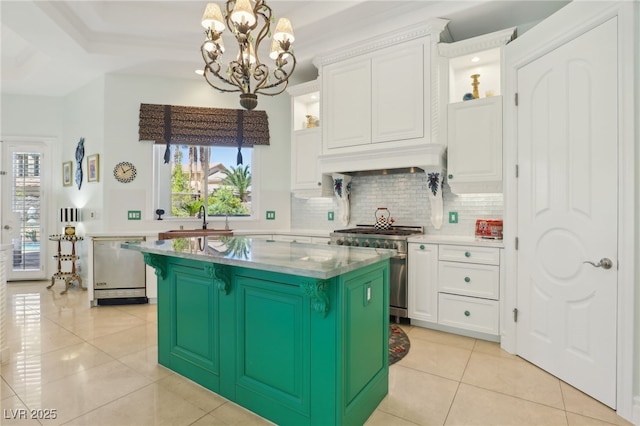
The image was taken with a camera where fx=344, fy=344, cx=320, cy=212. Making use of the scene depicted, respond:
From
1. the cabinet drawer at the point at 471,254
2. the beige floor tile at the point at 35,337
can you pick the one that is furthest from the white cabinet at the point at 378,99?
the beige floor tile at the point at 35,337

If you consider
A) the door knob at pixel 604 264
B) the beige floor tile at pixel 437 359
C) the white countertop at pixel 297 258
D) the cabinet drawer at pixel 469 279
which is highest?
the white countertop at pixel 297 258

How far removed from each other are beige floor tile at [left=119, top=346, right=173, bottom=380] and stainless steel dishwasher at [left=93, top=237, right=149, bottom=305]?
1642 millimetres

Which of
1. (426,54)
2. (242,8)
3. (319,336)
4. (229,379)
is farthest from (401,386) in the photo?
(426,54)

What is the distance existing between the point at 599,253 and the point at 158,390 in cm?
308

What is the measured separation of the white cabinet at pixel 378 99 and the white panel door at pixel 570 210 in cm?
100

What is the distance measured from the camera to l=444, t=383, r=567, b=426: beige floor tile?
6.61 ft

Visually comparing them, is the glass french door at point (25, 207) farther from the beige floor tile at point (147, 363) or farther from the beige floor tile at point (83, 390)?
the beige floor tile at point (83, 390)

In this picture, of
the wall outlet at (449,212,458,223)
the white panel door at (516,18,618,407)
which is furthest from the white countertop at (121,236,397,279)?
the wall outlet at (449,212,458,223)

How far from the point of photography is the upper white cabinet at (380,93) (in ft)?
11.8

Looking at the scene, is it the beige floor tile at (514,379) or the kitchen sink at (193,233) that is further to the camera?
the kitchen sink at (193,233)

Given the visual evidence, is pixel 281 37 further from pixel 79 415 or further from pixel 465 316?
pixel 465 316

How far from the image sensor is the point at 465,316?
3.32 m

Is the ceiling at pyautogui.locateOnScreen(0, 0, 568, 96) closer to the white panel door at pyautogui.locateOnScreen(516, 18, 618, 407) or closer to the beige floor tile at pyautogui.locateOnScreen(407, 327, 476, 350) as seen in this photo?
the white panel door at pyautogui.locateOnScreen(516, 18, 618, 407)

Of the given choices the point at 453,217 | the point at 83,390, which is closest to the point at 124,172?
the point at 83,390
